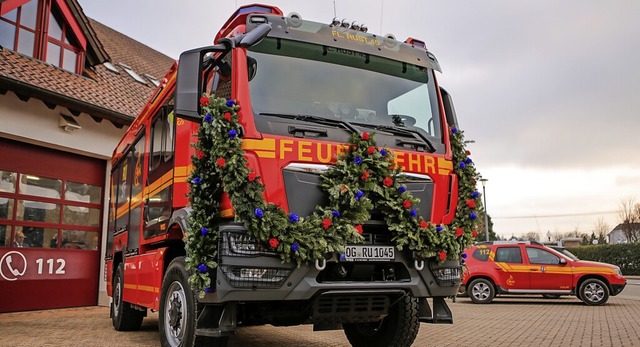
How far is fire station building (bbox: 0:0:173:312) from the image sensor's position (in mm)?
10766

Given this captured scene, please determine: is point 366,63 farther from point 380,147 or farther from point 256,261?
point 256,261

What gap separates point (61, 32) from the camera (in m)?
12.9

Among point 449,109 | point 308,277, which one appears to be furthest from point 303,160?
point 449,109

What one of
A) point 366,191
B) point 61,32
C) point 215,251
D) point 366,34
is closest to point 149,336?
point 215,251

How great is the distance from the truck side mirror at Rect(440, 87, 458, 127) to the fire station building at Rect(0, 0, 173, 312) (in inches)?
310

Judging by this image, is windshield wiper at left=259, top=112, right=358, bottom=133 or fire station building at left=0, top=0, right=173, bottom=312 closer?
windshield wiper at left=259, top=112, right=358, bottom=133

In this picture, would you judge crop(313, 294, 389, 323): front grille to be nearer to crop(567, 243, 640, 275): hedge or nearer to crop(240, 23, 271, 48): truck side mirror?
crop(240, 23, 271, 48): truck side mirror

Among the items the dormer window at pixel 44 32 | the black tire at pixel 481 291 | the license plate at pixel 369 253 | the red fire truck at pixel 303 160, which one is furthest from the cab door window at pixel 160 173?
the black tire at pixel 481 291

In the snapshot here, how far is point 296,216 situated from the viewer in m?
4.35

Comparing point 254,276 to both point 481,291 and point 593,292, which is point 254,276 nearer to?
point 481,291

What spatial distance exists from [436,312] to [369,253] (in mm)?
1160

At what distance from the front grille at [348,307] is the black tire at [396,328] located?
39cm

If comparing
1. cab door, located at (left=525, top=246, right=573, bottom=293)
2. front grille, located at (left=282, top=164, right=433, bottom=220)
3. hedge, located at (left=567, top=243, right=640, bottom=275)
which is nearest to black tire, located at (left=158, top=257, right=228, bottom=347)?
front grille, located at (left=282, top=164, right=433, bottom=220)

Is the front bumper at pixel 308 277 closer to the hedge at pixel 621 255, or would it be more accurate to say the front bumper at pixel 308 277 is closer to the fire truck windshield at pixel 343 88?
the fire truck windshield at pixel 343 88
